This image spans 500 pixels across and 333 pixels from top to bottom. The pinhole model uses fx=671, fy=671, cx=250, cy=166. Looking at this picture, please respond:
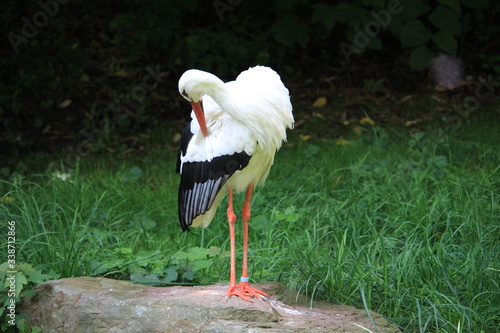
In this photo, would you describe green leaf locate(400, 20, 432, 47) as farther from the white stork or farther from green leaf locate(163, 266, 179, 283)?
green leaf locate(163, 266, 179, 283)

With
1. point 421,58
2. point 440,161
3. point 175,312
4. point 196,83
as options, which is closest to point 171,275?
point 175,312

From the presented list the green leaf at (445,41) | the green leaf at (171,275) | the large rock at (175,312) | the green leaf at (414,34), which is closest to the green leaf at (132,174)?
the green leaf at (171,275)

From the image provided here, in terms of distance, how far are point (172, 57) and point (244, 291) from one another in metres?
4.96

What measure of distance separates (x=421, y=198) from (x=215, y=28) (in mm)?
4199

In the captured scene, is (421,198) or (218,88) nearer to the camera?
(218,88)

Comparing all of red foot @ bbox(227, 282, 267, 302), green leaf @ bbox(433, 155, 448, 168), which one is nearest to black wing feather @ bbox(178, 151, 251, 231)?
red foot @ bbox(227, 282, 267, 302)

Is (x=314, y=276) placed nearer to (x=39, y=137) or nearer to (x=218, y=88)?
(x=218, y=88)

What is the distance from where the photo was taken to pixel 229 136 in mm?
3604

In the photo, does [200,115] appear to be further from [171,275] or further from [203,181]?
[171,275]

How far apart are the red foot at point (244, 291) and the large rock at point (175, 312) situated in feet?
0.15

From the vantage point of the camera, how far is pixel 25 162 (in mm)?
6754

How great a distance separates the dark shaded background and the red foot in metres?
3.76

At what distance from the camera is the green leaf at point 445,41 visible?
23.0 ft

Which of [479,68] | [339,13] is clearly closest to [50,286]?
[339,13]
